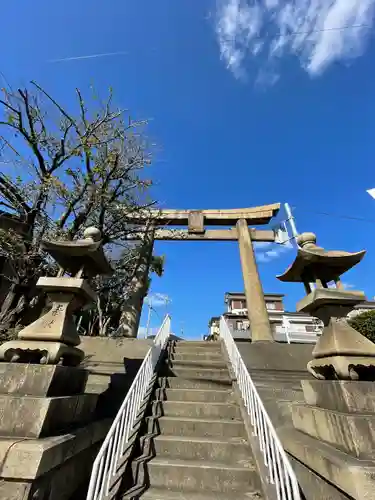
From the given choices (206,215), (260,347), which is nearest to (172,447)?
(260,347)

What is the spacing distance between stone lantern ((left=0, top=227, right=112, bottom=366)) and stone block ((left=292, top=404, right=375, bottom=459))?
2.93 meters

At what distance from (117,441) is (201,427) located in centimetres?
145

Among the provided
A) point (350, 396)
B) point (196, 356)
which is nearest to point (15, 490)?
point (350, 396)

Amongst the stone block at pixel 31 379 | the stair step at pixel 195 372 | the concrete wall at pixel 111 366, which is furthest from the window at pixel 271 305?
the stone block at pixel 31 379

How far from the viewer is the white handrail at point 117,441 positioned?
2.04 m

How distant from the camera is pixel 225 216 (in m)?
9.70

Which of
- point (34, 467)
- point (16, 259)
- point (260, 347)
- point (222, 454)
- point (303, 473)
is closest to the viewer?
point (34, 467)

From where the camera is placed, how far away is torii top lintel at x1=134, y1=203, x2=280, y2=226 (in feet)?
31.2

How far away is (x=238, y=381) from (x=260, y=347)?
6.43ft

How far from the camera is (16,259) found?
522cm

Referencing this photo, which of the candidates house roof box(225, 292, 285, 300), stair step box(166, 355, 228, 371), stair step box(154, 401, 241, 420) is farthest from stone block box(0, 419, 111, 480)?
house roof box(225, 292, 285, 300)

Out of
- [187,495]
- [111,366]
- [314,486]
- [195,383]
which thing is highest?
[111,366]

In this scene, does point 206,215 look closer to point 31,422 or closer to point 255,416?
point 255,416

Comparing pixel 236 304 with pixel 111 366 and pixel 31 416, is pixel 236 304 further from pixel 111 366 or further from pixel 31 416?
pixel 31 416
